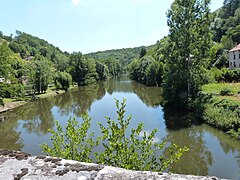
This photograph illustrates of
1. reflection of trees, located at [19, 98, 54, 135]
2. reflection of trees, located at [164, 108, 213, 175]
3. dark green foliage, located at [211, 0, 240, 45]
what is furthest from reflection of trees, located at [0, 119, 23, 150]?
dark green foliage, located at [211, 0, 240, 45]

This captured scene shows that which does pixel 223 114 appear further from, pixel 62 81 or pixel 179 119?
pixel 62 81

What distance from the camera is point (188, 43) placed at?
28.9 meters

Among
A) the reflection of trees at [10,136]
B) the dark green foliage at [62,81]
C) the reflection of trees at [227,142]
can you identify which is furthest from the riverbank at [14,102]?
the reflection of trees at [227,142]

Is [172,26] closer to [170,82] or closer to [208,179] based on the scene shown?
[170,82]

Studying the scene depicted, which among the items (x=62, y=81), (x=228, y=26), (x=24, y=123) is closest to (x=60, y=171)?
(x=24, y=123)

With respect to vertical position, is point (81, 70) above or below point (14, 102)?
above

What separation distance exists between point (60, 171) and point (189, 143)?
18427 mm

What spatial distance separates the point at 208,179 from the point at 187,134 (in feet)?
66.3

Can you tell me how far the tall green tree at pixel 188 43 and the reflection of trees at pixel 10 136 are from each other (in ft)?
62.9

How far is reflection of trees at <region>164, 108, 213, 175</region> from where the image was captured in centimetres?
1489

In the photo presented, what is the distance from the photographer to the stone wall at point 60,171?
231cm

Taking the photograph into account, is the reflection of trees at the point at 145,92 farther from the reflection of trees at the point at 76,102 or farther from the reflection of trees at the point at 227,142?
the reflection of trees at the point at 227,142

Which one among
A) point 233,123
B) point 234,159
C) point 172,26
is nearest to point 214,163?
point 234,159

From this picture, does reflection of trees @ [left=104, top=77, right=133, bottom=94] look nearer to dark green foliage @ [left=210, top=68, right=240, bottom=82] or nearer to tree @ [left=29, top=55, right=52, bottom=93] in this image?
tree @ [left=29, top=55, right=52, bottom=93]
